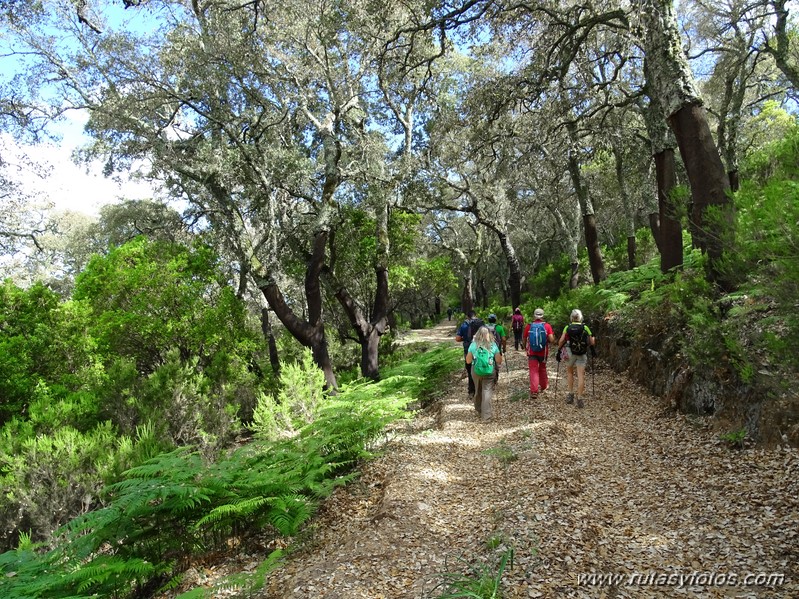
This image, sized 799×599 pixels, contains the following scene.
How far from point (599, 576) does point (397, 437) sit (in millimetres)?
4603

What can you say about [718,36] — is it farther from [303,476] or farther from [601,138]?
[303,476]

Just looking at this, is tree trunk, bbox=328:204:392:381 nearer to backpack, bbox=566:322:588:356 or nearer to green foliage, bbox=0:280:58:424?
backpack, bbox=566:322:588:356

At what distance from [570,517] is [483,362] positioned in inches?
142

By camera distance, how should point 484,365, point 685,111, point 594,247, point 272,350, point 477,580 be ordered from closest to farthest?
point 477,580 → point 685,111 → point 484,365 → point 594,247 → point 272,350

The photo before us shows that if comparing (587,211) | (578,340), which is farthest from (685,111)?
(587,211)

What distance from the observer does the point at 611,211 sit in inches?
1248

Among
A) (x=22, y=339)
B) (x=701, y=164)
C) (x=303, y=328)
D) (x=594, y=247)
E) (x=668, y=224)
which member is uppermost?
(x=701, y=164)

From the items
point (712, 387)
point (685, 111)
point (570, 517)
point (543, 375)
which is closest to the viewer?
point (570, 517)

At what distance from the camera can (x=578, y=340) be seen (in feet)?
24.9

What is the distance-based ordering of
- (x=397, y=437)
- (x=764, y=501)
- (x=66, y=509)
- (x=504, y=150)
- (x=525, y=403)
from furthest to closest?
(x=504, y=150), (x=525, y=403), (x=397, y=437), (x=66, y=509), (x=764, y=501)

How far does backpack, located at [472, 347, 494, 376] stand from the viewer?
294 inches

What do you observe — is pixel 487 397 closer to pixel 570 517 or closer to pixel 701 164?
pixel 570 517

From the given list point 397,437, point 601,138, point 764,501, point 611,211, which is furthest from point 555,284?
point 764,501

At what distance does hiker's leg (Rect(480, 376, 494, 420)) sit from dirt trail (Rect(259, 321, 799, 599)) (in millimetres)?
917
